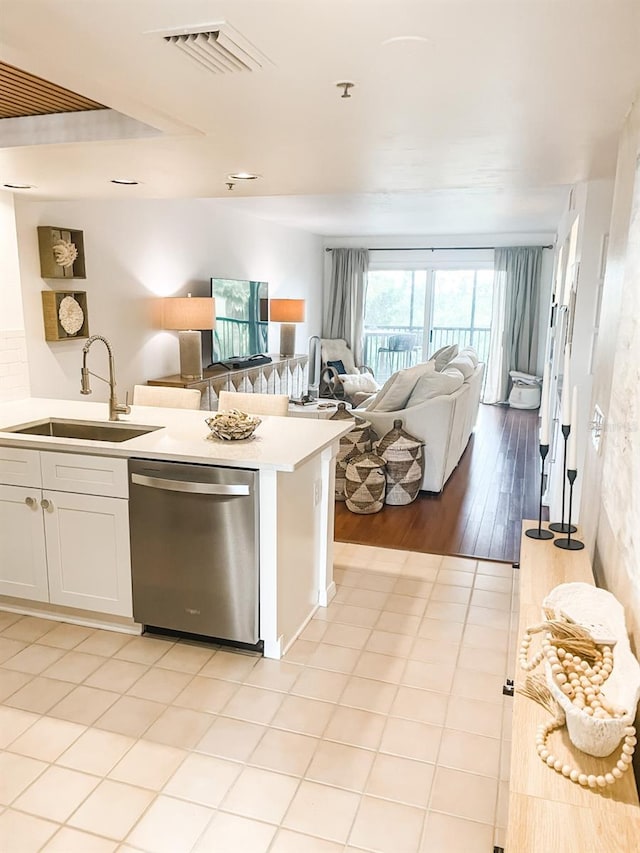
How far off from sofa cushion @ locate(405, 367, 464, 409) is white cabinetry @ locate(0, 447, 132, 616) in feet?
9.64

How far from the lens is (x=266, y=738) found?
7.28ft

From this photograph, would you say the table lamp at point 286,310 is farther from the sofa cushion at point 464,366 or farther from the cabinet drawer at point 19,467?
the cabinet drawer at point 19,467

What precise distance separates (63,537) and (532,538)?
78.6 inches

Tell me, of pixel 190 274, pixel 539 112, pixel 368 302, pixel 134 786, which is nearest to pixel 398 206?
pixel 190 274

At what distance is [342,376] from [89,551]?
6535 millimetres

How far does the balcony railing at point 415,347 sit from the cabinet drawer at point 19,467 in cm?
806

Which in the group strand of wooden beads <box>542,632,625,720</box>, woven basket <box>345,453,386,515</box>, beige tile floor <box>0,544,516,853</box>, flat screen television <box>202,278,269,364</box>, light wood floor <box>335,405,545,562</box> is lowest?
light wood floor <box>335,405,545,562</box>

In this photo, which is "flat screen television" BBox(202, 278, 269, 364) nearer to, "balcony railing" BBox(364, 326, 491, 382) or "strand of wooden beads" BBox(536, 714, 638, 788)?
"balcony railing" BBox(364, 326, 491, 382)

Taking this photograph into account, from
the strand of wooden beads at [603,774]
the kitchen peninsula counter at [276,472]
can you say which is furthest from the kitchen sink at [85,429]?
the strand of wooden beads at [603,774]

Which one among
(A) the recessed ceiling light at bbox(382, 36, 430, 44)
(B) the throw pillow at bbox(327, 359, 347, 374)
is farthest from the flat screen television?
(A) the recessed ceiling light at bbox(382, 36, 430, 44)

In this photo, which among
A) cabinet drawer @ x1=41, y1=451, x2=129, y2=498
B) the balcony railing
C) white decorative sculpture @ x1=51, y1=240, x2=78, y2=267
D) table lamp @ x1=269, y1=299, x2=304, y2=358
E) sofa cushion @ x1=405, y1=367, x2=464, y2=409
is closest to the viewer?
cabinet drawer @ x1=41, y1=451, x2=129, y2=498

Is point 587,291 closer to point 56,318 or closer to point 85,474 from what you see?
point 85,474

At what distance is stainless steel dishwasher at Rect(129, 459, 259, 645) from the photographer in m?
2.56

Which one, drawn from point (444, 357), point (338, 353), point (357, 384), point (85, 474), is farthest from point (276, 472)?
point (338, 353)
